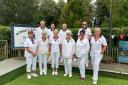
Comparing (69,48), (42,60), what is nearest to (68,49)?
(69,48)

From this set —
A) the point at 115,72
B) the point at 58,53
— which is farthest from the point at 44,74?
the point at 115,72

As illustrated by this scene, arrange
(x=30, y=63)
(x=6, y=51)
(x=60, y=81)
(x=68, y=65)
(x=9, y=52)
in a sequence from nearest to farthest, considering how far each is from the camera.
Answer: (x=60, y=81) → (x=30, y=63) → (x=68, y=65) → (x=6, y=51) → (x=9, y=52)

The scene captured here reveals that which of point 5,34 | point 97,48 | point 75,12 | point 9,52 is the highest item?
point 75,12

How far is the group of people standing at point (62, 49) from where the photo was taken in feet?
34.4

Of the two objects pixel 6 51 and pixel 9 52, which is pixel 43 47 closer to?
pixel 6 51

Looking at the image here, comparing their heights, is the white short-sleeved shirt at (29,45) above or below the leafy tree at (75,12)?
below

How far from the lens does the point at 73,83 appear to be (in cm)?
1043

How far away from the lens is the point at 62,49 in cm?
1156

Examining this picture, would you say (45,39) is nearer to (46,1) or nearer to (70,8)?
(70,8)

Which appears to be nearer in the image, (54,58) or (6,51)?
(54,58)

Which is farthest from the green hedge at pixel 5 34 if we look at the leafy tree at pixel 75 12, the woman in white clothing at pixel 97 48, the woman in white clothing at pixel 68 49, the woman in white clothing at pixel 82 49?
the woman in white clothing at pixel 97 48

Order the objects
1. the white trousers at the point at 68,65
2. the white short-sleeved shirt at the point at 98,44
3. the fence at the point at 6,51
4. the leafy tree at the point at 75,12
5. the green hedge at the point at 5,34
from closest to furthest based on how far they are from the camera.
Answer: the white short-sleeved shirt at the point at 98,44 → the white trousers at the point at 68,65 → the fence at the point at 6,51 → the green hedge at the point at 5,34 → the leafy tree at the point at 75,12

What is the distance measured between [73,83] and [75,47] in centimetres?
141

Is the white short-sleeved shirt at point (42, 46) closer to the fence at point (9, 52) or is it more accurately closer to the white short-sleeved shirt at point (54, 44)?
the white short-sleeved shirt at point (54, 44)
